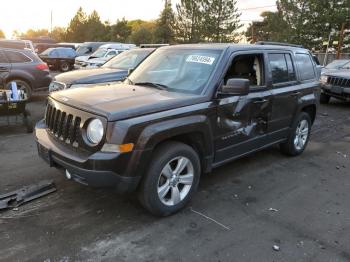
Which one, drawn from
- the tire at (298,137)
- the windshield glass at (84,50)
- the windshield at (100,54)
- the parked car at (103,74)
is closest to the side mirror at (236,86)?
the tire at (298,137)

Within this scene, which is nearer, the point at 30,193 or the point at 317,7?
the point at 30,193

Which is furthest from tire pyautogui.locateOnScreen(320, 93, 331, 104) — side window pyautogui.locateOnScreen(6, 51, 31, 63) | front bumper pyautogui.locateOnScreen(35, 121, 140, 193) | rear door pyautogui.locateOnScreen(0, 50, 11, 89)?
front bumper pyautogui.locateOnScreen(35, 121, 140, 193)

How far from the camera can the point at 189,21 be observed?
4391 centimetres

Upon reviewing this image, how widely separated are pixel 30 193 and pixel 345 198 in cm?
388

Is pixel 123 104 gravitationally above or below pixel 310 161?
above

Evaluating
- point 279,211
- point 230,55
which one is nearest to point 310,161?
point 279,211

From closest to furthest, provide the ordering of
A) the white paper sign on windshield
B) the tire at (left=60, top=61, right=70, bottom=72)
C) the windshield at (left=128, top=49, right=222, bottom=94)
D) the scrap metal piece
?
the scrap metal piece
the windshield at (left=128, top=49, right=222, bottom=94)
the white paper sign on windshield
the tire at (left=60, top=61, right=70, bottom=72)

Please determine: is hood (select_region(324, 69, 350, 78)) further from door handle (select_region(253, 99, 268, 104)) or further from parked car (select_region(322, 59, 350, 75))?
door handle (select_region(253, 99, 268, 104))

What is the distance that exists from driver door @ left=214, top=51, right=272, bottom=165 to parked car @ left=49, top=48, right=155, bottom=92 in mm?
3167

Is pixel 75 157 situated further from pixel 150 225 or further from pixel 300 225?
pixel 300 225

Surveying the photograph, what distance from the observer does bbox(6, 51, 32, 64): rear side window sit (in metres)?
10.6

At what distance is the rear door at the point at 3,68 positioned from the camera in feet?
34.3

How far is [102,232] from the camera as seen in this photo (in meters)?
3.67

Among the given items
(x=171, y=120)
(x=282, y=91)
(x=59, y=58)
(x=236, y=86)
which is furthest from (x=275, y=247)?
(x=59, y=58)
